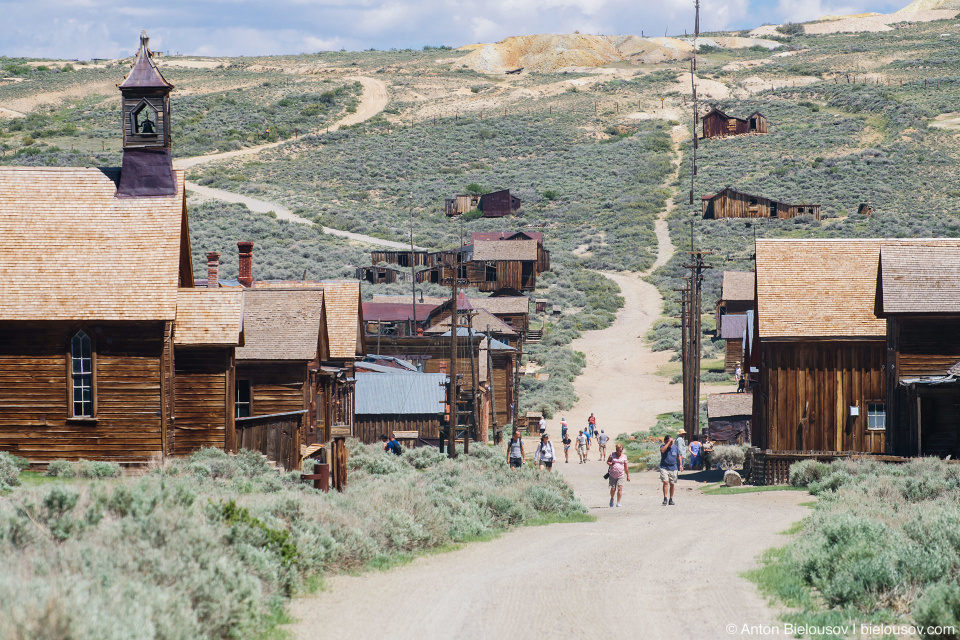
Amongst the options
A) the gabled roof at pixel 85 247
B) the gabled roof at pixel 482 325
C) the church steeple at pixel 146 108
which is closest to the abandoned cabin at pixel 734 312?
the gabled roof at pixel 482 325

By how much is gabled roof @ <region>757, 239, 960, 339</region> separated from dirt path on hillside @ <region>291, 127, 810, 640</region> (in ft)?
22.2

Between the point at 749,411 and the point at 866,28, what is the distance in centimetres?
17416

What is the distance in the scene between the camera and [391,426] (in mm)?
40000

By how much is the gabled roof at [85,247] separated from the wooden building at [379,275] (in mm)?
52991

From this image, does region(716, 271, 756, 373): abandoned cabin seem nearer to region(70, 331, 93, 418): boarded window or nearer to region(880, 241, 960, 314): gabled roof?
region(880, 241, 960, 314): gabled roof

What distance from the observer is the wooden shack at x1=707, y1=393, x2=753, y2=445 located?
137 feet

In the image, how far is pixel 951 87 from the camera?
404 ft

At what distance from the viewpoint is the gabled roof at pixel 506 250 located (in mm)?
78000

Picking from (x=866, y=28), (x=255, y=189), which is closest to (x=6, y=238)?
(x=255, y=189)

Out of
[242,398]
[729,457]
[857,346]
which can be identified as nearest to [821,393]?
[857,346]

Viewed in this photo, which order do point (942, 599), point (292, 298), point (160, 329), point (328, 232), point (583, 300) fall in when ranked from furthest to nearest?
point (328, 232) < point (583, 300) < point (292, 298) < point (160, 329) < point (942, 599)

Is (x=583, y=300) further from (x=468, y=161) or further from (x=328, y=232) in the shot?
(x=468, y=161)

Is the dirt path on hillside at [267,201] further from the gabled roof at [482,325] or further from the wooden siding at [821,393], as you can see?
the wooden siding at [821,393]

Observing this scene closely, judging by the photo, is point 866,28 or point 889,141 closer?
point 889,141
